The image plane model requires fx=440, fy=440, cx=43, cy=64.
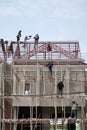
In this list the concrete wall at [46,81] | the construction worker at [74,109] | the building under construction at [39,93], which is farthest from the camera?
the concrete wall at [46,81]

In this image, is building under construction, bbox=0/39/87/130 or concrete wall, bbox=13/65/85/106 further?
concrete wall, bbox=13/65/85/106

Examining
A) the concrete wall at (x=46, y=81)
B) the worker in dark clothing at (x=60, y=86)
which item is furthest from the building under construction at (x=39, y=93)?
the worker in dark clothing at (x=60, y=86)

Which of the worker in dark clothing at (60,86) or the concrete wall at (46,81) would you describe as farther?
the concrete wall at (46,81)

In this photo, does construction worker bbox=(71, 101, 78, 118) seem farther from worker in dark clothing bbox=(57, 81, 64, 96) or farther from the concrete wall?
worker in dark clothing bbox=(57, 81, 64, 96)

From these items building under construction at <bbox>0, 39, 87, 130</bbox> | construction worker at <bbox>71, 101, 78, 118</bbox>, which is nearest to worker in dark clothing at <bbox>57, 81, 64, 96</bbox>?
building under construction at <bbox>0, 39, 87, 130</bbox>

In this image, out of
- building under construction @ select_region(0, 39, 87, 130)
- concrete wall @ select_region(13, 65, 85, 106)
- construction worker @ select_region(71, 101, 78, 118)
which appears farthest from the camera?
concrete wall @ select_region(13, 65, 85, 106)

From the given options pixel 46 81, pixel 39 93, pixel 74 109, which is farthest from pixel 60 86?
pixel 74 109

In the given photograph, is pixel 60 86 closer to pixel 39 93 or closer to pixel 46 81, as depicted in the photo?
pixel 46 81

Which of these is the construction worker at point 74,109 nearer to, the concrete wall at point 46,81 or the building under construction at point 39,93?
the building under construction at point 39,93

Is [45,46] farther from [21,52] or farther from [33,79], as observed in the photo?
[33,79]

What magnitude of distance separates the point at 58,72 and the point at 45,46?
22.6 ft

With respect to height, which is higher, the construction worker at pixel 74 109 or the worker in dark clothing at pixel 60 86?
the worker in dark clothing at pixel 60 86

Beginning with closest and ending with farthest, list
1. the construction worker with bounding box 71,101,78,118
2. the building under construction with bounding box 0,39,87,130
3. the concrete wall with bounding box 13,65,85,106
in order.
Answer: the construction worker with bounding box 71,101,78,118
the building under construction with bounding box 0,39,87,130
the concrete wall with bounding box 13,65,85,106

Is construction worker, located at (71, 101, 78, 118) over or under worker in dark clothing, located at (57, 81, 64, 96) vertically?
under
